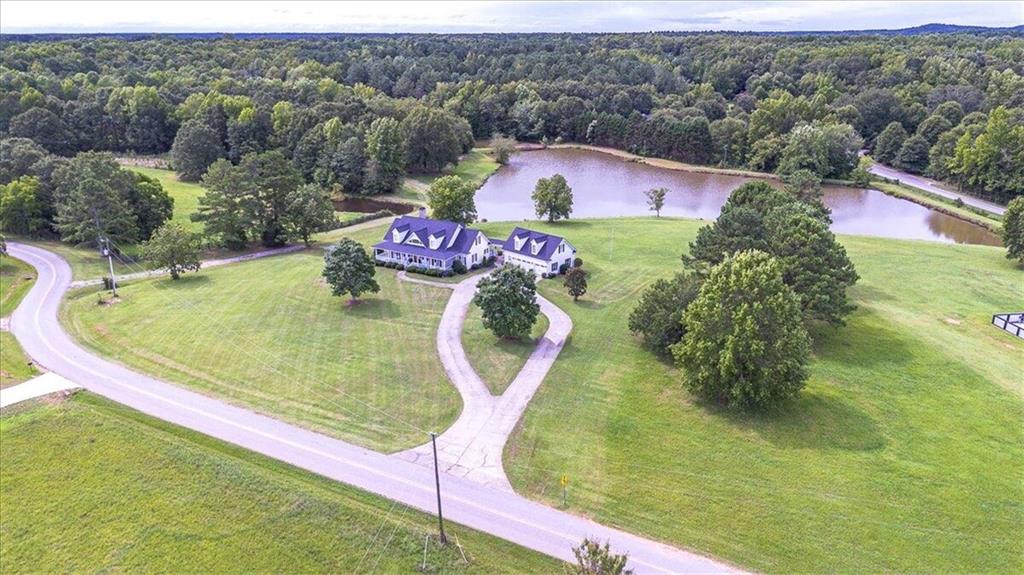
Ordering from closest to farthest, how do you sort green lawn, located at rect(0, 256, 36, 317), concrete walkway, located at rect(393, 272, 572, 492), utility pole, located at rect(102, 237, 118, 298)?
concrete walkway, located at rect(393, 272, 572, 492) → green lawn, located at rect(0, 256, 36, 317) → utility pole, located at rect(102, 237, 118, 298)

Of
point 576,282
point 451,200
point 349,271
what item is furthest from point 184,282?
point 576,282

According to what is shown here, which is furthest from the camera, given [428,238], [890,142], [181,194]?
[890,142]

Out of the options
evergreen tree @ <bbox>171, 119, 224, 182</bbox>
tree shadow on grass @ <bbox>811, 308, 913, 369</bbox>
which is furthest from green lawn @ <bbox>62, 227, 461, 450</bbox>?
evergreen tree @ <bbox>171, 119, 224, 182</bbox>

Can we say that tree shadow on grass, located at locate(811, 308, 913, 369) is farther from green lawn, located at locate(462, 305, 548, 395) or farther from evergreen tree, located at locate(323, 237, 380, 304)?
evergreen tree, located at locate(323, 237, 380, 304)

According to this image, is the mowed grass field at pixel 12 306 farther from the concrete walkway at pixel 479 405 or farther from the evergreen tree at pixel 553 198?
the evergreen tree at pixel 553 198

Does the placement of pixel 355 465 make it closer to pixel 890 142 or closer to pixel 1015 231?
pixel 1015 231

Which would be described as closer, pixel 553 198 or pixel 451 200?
pixel 451 200

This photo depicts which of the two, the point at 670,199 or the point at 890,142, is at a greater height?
the point at 890,142
